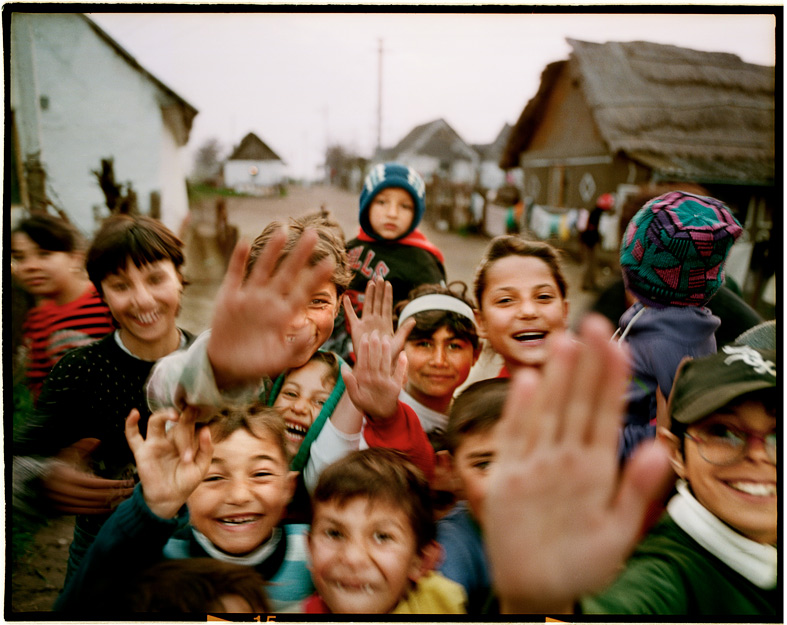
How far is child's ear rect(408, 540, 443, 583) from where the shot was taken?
103 centimetres

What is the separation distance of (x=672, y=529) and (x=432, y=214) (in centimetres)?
1309

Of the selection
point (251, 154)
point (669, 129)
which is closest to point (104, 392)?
point (251, 154)

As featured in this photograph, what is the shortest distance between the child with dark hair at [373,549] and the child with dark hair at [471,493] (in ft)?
0.11

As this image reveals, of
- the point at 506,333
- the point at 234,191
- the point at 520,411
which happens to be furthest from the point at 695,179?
the point at 520,411

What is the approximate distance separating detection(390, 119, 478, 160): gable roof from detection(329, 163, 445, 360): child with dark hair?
2260cm

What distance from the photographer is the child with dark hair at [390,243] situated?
2.19 metres

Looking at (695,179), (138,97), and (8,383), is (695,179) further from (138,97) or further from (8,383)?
(8,383)

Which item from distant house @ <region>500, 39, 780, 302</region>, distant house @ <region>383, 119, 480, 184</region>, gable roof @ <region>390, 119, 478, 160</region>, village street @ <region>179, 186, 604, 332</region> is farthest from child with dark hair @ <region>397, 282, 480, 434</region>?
gable roof @ <region>390, 119, 478, 160</region>

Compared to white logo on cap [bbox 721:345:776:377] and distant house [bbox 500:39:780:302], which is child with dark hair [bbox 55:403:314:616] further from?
distant house [bbox 500:39:780:302]

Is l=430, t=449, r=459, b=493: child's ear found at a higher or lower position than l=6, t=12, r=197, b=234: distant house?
lower

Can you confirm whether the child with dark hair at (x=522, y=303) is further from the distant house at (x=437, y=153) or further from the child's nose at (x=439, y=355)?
the distant house at (x=437, y=153)

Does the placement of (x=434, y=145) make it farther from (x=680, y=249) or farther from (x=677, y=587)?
(x=677, y=587)

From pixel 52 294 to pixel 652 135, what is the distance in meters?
7.66

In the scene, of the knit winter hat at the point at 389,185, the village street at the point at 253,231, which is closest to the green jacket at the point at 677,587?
the knit winter hat at the point at 389,185
